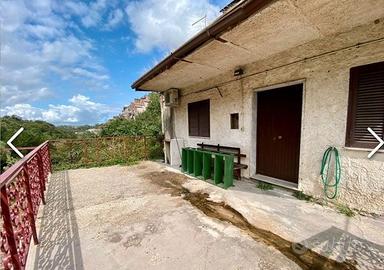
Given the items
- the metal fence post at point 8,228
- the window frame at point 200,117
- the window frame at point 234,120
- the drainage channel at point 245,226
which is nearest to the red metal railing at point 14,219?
the metal fence post at point 8,228

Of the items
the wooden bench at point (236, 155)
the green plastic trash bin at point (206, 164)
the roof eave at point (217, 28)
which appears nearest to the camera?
the roof eave at point (217, 28)

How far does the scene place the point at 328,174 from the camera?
147 inches

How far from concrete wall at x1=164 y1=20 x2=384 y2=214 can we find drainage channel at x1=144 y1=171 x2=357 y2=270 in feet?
5.28

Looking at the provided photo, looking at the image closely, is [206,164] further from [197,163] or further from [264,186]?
[264,186]

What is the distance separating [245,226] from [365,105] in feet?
9.00

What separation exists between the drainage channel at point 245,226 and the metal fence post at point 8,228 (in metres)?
2.53

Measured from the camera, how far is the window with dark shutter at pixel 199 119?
682cm

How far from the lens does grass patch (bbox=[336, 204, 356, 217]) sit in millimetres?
3343

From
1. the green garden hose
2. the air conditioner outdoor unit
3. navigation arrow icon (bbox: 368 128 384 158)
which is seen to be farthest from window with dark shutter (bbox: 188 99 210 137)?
navigation arrow icon (bbox: 368 128 384 158)

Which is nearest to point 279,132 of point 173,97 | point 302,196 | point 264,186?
point 264,186

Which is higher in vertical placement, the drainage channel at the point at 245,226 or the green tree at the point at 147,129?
the green tree at the point at 147,129

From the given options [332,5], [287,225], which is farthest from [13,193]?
[332,5]

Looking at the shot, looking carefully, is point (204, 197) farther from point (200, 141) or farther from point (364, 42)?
point (364, 42)

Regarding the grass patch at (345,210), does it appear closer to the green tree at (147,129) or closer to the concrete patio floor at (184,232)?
the concrete patio floor at (184,232)
